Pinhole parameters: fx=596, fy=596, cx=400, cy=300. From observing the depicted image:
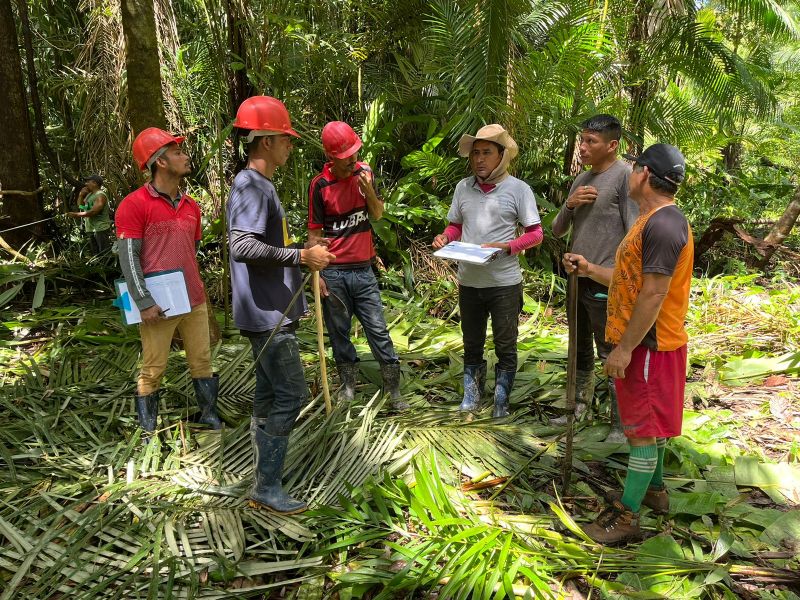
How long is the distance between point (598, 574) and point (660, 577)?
0.24 metres

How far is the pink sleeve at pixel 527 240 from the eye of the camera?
3625 millimetres

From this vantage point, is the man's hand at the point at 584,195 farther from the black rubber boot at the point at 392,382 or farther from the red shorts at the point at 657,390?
the black rubber boot at the point at 392,382

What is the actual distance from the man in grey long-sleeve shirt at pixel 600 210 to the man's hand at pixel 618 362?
83cm

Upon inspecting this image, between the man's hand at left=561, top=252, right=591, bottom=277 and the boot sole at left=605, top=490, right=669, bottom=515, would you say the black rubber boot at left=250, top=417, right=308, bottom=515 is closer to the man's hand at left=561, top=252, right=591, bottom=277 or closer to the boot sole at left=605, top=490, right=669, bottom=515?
the boot sole at left=605, top=490, right=669, bottom=515

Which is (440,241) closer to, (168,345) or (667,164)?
(667,164)

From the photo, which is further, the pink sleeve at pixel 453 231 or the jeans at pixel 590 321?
the pink sleeve at pixel 453 231

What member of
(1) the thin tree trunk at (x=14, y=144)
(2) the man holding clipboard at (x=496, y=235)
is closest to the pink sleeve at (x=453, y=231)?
(2) the man holding clipboard at (x=496, y=235)

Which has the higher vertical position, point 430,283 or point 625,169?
point 625,169

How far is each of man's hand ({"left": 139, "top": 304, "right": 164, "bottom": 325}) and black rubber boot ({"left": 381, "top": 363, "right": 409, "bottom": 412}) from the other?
1493mm

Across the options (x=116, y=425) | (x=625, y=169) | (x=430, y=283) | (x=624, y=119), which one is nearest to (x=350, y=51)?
(x=430, y=283)

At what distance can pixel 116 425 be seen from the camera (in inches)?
148

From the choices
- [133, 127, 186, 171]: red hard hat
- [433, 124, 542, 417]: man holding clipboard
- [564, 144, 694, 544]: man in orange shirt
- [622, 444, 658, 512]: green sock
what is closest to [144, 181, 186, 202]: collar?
[133, 127, 186, 171]: red hard hat

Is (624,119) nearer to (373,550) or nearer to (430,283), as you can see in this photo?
(430,283)

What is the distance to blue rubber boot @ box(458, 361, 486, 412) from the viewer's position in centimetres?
399
